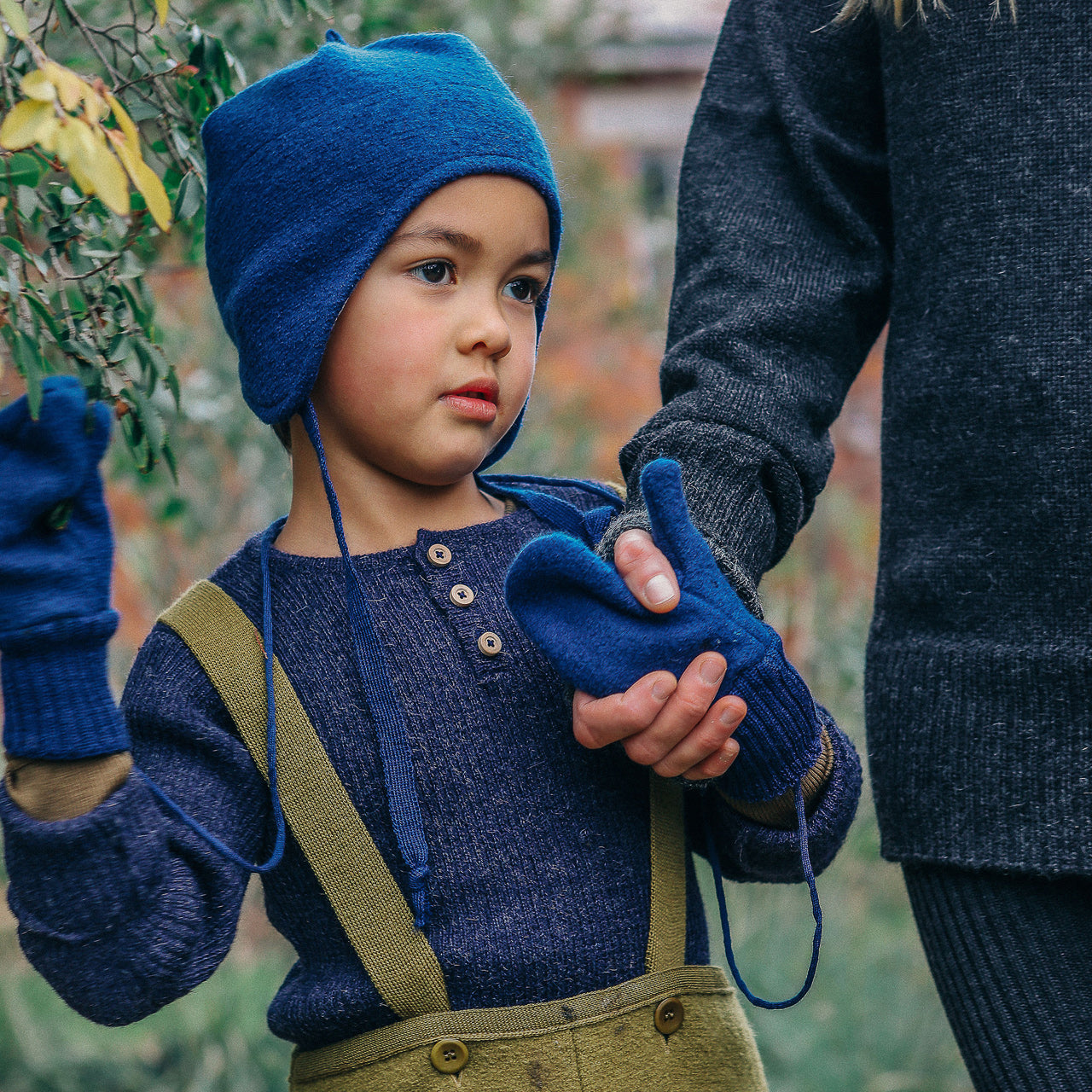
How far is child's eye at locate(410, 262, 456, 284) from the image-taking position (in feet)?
5.31

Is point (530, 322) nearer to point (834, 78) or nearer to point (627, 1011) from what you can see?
point (834, 78)

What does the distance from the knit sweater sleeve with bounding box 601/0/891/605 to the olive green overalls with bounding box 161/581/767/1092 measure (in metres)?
0.42

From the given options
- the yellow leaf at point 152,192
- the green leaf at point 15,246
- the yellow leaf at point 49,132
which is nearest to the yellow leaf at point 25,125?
the yellow leaf at point 49,132

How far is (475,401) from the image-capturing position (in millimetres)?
1631

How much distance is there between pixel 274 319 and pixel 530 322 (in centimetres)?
32

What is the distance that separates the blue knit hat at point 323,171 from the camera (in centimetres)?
160

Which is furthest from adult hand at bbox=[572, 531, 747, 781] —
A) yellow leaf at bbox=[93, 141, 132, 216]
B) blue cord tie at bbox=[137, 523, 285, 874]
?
yellow leaf at bbox=[93, 141, 132, 216]

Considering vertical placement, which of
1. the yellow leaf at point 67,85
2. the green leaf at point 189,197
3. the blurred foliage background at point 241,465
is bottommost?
the blurred foliage background at point 241,465

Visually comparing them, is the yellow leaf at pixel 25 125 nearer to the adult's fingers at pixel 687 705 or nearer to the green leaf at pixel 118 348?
the green leaf at pixel 118 348

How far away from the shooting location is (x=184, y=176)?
1.77 metres

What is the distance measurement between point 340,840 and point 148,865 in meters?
0.23

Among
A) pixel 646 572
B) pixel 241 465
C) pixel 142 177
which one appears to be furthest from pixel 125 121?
pixel 241 465

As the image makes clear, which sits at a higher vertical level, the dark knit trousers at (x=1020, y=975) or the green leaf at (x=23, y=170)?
the green leaf at (x=23, y=170)

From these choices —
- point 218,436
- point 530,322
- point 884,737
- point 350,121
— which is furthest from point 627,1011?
point 218,436
